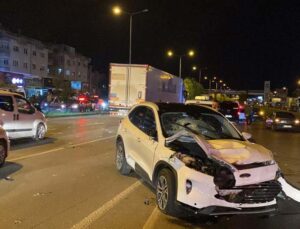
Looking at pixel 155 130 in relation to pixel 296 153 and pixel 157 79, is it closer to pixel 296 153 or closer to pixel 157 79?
pixel 296 153

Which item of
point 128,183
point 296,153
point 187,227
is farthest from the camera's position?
point 296,153

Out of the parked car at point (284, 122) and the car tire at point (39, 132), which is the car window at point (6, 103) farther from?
the parked car at point (284, 122)

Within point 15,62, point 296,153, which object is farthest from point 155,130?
point 15,62

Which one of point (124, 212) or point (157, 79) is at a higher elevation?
point (157, 79)

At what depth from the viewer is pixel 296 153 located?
55.9 feet

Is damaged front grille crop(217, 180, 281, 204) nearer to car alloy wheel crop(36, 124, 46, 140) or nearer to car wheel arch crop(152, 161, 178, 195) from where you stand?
car wheel arch crop(152, 161, 178, 195)

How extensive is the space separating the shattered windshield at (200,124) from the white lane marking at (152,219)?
5.29 ft

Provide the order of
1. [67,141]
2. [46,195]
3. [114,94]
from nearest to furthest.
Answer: [46,195] → [67,141] → [114,94]

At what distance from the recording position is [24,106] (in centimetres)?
1803

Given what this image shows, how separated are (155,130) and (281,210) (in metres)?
2.58

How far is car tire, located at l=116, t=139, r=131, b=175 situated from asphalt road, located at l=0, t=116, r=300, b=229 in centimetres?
21

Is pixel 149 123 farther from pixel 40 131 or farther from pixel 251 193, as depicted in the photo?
Answer: pixel 40 131

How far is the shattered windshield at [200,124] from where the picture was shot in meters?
9.13

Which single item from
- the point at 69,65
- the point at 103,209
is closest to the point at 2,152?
the point at 103,209
